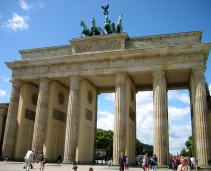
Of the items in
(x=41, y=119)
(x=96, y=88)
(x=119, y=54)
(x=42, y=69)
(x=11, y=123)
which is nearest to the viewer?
(x=119, y=54)

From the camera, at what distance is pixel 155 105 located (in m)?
27.4

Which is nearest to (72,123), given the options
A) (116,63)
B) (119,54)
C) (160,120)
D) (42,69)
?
(42,69)

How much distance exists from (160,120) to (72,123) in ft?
34.7

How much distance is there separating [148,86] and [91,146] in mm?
12027

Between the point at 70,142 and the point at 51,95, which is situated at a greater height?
the point at 51,95

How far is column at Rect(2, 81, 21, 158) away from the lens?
32.0 metres

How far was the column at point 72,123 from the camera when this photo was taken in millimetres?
28758

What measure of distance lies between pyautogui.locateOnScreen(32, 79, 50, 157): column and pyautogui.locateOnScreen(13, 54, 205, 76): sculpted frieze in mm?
2089

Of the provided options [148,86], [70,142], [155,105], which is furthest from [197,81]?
[70,142]

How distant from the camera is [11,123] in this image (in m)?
33.0

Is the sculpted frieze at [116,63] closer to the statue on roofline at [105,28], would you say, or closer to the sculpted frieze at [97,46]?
the sculpted frieze at [97,46]

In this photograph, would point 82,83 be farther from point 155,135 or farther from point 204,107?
point 204,107

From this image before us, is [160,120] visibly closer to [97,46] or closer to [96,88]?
[97,46]

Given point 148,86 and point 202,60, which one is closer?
point 202,60
